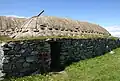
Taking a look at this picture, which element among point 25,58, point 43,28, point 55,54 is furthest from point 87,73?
point 43,28

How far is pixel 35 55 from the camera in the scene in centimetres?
1605

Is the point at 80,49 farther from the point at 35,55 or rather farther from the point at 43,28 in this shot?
the point at 35,55

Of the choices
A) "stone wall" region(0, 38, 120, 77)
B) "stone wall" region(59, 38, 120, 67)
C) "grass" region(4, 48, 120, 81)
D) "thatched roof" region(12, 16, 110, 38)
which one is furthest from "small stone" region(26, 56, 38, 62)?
"thatched roof" region(12, 16, 110, 38)

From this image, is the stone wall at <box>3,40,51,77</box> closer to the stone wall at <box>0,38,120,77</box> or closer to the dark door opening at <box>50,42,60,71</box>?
the stone wall at <box>0,38,120,77</box>

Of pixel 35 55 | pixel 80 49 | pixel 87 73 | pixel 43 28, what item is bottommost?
pixel 87 73

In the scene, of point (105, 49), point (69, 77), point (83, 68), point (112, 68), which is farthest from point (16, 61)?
point (105, 49)

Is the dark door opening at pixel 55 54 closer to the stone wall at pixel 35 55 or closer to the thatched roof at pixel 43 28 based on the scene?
the stone wall at pixel 35 55

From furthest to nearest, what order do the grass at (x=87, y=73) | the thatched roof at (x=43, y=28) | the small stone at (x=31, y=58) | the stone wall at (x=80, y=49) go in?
1. the thatched roof at (x=43, y=28)
2. the stone wall at (x=80, y=49)
3. the small stone at (x=31, y=58)
4. the grass at (x=87, y=73)

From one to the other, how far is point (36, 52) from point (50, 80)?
263 cm

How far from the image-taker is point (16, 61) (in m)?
15.0

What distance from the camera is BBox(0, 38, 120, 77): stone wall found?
14641 millimetres

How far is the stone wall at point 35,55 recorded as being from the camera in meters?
14.6

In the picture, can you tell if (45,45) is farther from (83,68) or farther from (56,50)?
(83,68)

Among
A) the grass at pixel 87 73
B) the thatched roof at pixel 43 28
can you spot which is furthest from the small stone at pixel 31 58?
the thatched roof at pixel 43 28
